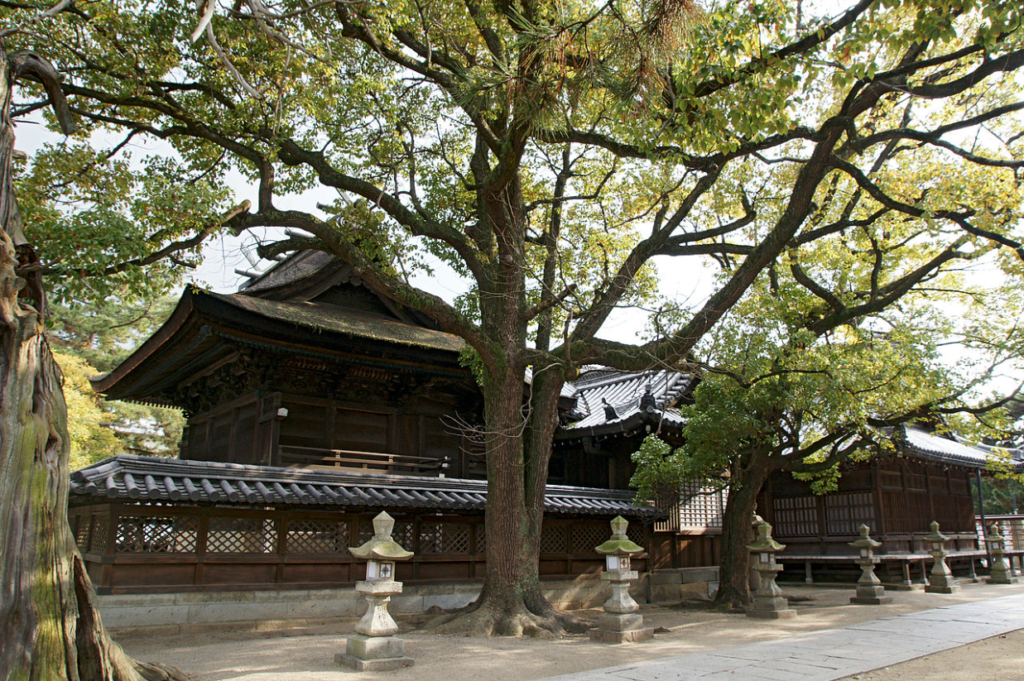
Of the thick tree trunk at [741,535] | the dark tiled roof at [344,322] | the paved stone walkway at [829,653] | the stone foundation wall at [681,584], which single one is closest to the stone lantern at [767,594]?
the thick tree trunk at [741,535]

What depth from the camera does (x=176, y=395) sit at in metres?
16.3

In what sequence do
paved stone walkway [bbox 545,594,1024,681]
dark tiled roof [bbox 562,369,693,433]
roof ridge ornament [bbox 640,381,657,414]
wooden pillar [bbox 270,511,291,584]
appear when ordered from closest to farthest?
paved stone walkway [bbox 545,594,1024,681] < wooden pillar [bbox 270,511,291,584] < roof ridge ornament [bbox 640,381,657,414] < dark tiled roof [bbox 562,369,693,433]

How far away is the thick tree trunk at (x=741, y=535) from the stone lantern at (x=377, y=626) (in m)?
7.53

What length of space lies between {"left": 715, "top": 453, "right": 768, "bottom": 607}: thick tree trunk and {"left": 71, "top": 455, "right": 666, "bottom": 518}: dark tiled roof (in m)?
2.53

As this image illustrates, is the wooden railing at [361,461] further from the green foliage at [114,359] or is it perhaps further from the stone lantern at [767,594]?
the green foliage at [114,359]

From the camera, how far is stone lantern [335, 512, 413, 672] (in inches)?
297

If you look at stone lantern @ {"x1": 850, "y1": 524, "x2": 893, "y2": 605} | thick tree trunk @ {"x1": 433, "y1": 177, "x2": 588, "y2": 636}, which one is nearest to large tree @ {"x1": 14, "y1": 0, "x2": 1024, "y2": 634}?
thick tree trunk @ {"x1": 433, "y1": 177, "x2": 588, "y2": 636}

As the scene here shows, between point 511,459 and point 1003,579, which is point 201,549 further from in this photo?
point 1003,579

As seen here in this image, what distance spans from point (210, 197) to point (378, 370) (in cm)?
526

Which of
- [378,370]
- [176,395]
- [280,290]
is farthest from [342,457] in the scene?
[176,395]

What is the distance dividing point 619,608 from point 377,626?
3622 millimetres

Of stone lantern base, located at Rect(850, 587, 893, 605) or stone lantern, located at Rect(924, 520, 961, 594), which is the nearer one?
stone lantern base, located at Rect(850, 587, 893, 605)

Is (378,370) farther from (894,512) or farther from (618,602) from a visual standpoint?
(894,512)

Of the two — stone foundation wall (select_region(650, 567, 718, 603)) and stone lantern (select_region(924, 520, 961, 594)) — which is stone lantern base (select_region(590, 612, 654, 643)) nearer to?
stone foundation wall (select_region(650, 567, 718, 603))
